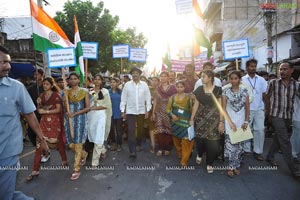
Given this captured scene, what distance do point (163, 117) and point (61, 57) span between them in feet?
8.17

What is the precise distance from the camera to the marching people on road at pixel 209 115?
163 inches

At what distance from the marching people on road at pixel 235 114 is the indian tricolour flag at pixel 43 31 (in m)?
3.67

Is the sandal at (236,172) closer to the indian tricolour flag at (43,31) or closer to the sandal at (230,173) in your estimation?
the sandal at (230,173)

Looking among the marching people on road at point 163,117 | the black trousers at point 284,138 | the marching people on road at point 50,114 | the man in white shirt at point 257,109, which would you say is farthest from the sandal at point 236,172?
the marching people on road at point 50,114

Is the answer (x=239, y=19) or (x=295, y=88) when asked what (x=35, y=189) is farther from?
(x=239, y=19)

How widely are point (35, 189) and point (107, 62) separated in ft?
64.8

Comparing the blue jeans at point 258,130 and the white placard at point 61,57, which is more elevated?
the white placard at point 61,57

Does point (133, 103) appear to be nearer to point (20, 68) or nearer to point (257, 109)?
point (257, 109)

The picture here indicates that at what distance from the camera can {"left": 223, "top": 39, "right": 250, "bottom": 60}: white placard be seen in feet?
17.8

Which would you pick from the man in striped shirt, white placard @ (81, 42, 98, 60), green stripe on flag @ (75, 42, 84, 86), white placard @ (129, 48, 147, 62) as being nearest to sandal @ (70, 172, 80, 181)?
green stripe on flag @ (75, 42, 84, 86)

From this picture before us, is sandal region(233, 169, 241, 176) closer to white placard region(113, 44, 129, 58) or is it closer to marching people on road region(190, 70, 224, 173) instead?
marching people on road region(190, 70, 224, 173)

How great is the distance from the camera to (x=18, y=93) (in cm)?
237

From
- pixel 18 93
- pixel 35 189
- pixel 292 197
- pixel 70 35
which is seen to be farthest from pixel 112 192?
pixel 70 35

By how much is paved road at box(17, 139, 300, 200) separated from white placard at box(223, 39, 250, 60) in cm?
231
